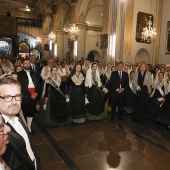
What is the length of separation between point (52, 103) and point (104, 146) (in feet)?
6.01

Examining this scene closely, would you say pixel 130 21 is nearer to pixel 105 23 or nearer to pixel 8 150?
pixel 105 23

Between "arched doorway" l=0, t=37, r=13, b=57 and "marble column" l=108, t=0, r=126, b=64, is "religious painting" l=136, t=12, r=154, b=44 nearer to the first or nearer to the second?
"marble column" l=108, t=0, r=126, b=64

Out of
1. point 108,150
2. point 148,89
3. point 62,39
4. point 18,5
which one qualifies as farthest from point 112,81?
point 18,5

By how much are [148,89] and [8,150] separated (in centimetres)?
493

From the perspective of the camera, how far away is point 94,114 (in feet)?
19.0

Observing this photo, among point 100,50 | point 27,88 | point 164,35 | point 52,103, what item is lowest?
point 52,103

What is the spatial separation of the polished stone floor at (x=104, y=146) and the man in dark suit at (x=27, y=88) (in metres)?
0.64

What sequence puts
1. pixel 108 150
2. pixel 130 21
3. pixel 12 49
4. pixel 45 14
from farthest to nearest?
pixel 12 49, pixel 45 14, pixel 130 21, pixel 108 150

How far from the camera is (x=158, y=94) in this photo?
568 cm

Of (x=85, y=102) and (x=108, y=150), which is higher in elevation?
(x=85, y=102)

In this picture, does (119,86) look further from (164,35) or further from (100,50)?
(164,35)

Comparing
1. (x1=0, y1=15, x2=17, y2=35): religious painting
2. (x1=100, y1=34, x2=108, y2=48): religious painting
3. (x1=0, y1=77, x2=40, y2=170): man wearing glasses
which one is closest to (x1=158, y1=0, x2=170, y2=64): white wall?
(x1=100, y1=34, x2=108, y2=48): religious painting

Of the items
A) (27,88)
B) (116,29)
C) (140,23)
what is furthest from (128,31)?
(27,88)

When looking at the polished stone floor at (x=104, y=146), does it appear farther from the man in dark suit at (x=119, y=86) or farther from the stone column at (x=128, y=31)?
the stone column at (x=128, y=31)
